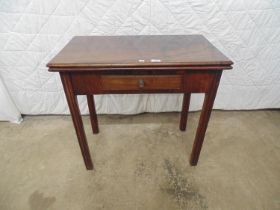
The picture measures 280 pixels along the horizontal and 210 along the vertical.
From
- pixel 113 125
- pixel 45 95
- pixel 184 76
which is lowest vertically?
pixel 113 125

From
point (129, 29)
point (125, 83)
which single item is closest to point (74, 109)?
point (125, 83)

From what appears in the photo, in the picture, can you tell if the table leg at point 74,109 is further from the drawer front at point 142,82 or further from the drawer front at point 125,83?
the drawer front at point 142,82

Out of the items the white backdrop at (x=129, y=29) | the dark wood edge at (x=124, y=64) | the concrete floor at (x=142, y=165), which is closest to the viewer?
the dark wood edge at (x=124, y=64)

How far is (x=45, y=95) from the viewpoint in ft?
Result: 4.62

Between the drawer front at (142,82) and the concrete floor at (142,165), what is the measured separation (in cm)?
55

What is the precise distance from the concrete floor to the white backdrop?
0.25m

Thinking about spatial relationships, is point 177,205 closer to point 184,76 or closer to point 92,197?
point 92,197

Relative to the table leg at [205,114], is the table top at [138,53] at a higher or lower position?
higher

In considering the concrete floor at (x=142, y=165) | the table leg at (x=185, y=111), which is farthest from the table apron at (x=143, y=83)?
the concrete floor at (x=142, y=165)

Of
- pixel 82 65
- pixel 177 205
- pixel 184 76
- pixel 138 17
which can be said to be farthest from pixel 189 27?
pixel 177 205

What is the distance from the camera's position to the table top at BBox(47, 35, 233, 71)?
28.4 inches

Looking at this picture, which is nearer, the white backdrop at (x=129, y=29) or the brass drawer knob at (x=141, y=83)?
the brass drawer knob at (x=141, y=83)

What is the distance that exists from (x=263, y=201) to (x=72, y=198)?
3.20 ft

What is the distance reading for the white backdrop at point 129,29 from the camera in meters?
1.13
